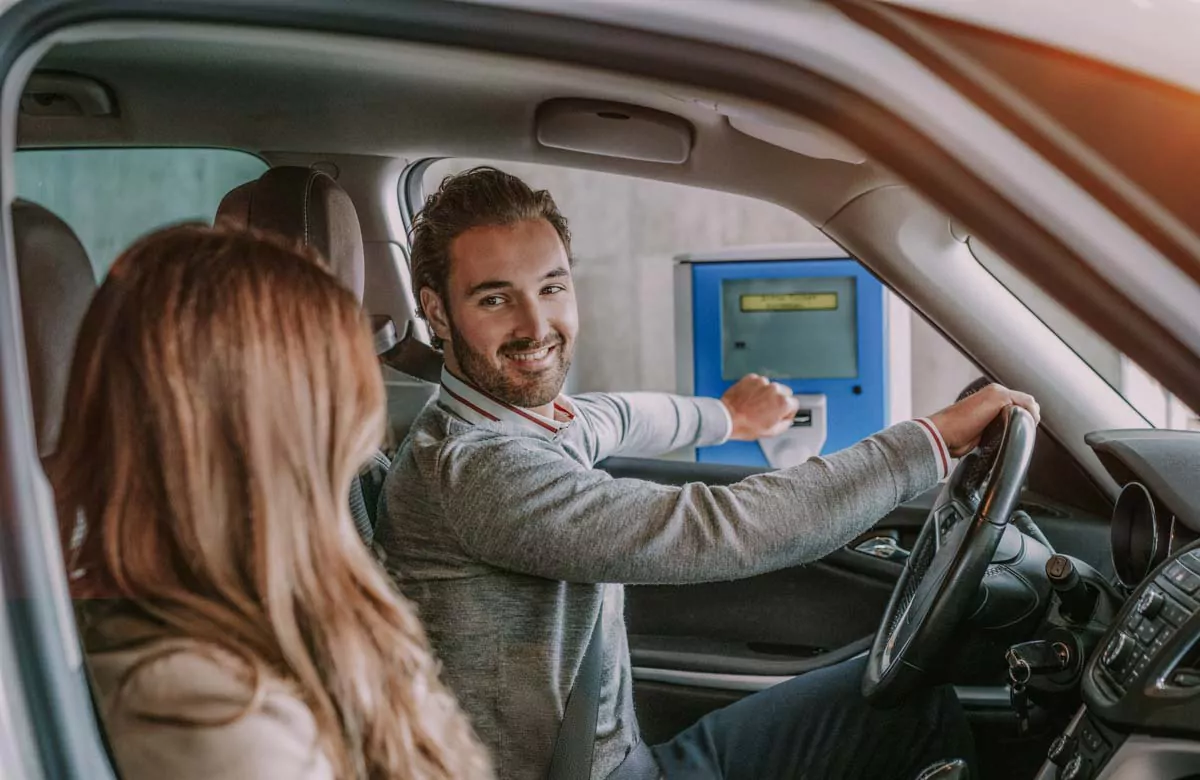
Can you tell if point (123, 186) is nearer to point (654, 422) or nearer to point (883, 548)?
point (654, 422)

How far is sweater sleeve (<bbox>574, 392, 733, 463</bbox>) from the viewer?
1682 mm

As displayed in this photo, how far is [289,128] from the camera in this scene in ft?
3.93

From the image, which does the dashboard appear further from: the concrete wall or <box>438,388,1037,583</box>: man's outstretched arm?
the concrete wall

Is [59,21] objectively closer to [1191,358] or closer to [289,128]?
[289,128]

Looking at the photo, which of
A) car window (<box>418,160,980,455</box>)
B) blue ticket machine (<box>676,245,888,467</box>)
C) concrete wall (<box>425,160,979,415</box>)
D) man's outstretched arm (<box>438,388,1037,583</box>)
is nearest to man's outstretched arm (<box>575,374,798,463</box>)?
concrete wall (<box>425,160,979,415</box>)

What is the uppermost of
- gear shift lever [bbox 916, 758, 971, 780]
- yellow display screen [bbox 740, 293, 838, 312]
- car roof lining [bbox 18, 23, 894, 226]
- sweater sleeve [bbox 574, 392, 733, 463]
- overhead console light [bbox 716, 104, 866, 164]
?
car roof lining [bbox 18, 23, 894, 226]

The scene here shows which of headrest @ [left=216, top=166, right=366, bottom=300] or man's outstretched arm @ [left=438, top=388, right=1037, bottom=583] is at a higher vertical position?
headrest @ [left=216, top=166, right=366, bottom=300]

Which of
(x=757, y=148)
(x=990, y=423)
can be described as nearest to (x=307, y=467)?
(x=990, y=423)

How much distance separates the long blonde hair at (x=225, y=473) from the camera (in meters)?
0.77

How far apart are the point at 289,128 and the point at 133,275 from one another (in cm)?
42

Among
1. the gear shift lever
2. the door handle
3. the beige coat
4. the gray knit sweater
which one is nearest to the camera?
the beige coat

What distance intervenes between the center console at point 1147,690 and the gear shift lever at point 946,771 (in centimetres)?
28

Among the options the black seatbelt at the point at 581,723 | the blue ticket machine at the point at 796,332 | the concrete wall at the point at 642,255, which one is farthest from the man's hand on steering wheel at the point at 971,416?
the blue ticket machine at the point at 796,332

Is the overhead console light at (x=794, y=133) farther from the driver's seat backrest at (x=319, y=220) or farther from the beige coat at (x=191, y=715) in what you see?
the beige coat at (x=191, y=715)
